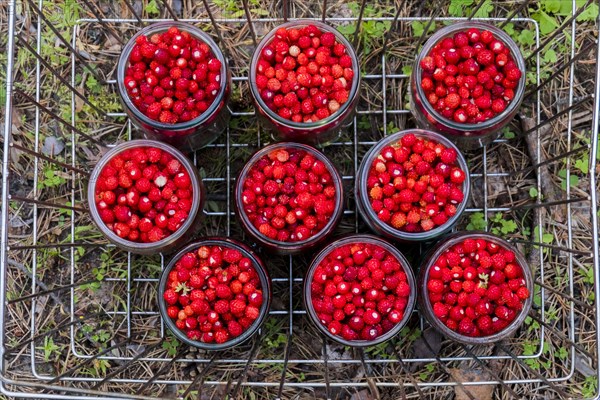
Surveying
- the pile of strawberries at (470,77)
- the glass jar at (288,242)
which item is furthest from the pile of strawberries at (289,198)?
the pile of strawberries at (470,77)

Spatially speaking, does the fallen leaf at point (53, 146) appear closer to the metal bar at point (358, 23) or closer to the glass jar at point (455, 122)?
the metal bar at point (358, 23)

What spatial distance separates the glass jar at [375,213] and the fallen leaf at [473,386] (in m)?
0.47

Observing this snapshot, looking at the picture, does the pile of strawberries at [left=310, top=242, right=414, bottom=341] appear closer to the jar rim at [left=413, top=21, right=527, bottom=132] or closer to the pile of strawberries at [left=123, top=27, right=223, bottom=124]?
the jar rim at [left=413, top=21, right=527, bottom=132]

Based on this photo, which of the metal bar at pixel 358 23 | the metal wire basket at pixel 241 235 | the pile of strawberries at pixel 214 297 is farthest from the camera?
the metal wire basket at pixel 241 235

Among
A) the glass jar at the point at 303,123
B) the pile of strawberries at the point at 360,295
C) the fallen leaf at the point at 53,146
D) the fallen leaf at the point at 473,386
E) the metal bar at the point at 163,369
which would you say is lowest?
the fallen leaf at the point at 473,386

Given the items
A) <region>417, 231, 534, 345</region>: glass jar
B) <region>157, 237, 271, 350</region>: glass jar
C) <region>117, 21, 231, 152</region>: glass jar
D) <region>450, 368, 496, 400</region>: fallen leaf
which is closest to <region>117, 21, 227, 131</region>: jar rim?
<region>117, 21, 231, 152</region>: glass jar

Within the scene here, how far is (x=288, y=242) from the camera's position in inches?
58.7

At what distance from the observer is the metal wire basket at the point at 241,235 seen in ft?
5.65

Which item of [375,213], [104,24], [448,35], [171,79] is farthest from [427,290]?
[104,24]

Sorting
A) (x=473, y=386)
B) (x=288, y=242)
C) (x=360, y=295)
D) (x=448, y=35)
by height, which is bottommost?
(x=473, y=386)

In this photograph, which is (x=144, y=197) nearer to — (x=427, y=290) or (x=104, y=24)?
(x=104, y=24)

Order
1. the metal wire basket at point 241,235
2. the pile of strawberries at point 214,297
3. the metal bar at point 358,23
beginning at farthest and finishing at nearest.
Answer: the metal wire basket at point 241,235
the metal bar at point 358,23
the pile of strawberries at point 214,297

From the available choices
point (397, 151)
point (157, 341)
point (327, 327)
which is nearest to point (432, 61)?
point (397, 151)

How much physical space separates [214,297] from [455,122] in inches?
28.1
